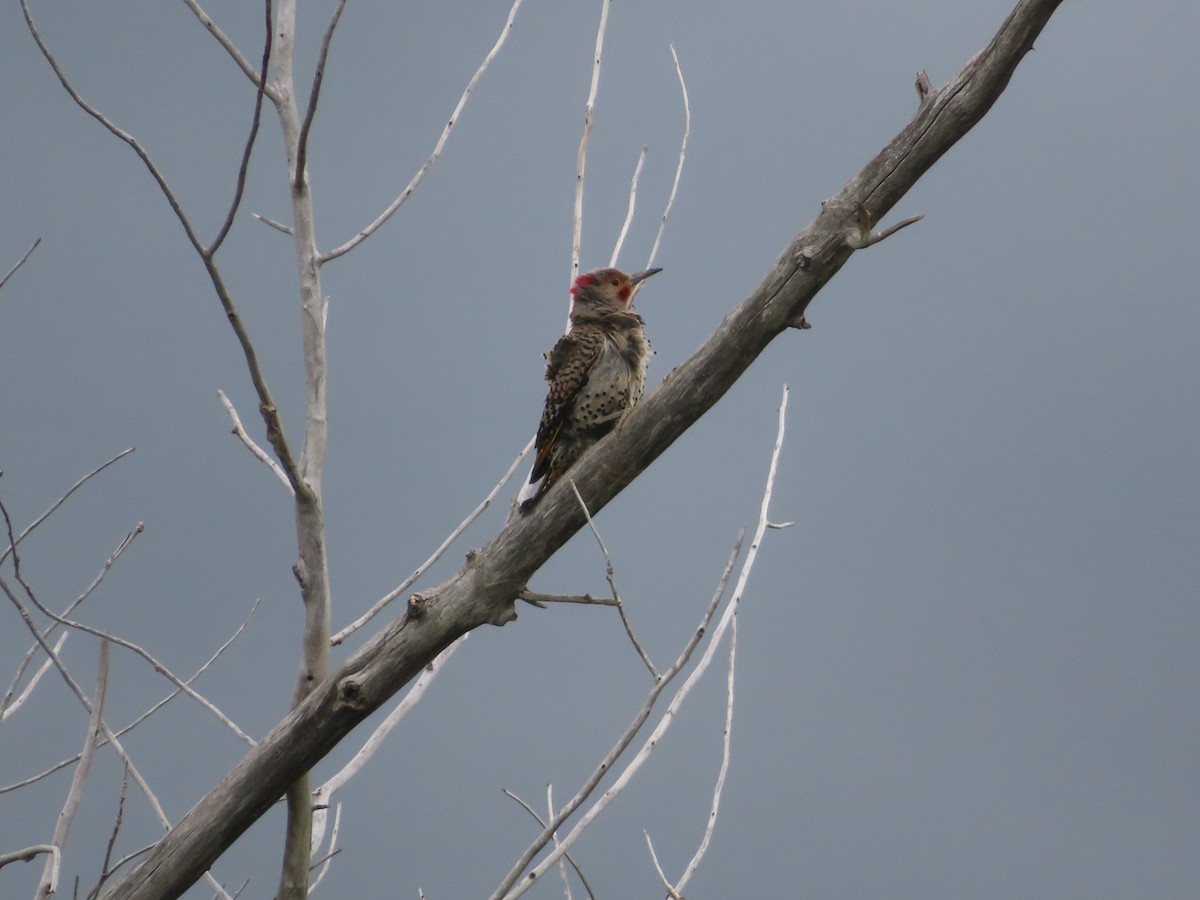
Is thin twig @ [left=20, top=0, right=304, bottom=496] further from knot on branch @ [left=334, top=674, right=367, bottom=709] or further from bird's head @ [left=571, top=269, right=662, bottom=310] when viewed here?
bird's head @ [left=571, top=269, right=662, bottom=310]

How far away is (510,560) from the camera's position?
10.2 feet

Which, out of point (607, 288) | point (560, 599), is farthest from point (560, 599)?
point (607, 288)

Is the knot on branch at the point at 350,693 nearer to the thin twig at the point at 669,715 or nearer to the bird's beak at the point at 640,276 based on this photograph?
the thin twig at the point at 669,715

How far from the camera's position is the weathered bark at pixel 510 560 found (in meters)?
2.89

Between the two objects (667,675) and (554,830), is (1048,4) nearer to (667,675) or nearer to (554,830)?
(667,675)

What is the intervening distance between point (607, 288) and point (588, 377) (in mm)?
501

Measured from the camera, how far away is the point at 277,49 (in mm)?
3207

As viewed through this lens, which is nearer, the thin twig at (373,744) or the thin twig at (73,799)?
the thin twig at (73,799)

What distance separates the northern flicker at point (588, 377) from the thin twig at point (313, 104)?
109 cm

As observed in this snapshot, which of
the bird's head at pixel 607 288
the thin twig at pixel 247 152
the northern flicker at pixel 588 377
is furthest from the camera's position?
the bird's head at pixel 607 288

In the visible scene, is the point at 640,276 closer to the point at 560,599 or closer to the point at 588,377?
the point at 588,377

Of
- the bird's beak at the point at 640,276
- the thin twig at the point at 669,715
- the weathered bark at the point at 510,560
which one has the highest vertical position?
the bird's beak at the point at 640,276

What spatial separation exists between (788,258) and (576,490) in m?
0.75

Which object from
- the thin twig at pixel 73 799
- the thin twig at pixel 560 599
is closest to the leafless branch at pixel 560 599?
the thin twig at pixel 560 599
